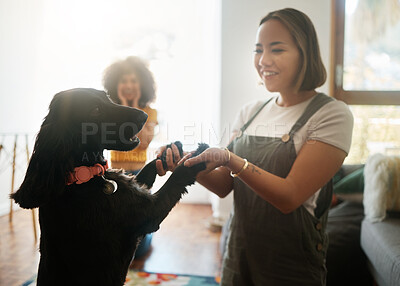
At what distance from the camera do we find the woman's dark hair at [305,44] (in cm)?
104

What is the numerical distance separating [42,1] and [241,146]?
3597 millimetres

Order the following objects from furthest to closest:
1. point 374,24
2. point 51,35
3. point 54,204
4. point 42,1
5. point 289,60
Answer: point 51,35 < point 42,1 < point 374,24 < point 289,60 < point 54,204

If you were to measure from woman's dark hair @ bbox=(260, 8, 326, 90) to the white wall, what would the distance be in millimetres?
1928

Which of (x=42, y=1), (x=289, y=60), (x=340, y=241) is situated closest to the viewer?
(x=289, y=60)

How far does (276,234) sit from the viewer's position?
104 centimetres

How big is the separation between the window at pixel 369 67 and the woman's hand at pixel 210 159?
2435mm

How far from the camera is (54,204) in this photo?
0.63m

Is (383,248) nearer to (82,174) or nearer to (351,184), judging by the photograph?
(351,184)

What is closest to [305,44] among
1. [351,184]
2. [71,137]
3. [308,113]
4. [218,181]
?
[308,113]

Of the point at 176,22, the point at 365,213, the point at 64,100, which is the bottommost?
the point at 365,213

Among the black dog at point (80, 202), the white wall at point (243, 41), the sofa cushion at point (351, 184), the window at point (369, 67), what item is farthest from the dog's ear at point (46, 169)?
the window at point (369, 67)

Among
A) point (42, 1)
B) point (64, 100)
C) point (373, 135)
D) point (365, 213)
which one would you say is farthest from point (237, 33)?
point (64, 100)

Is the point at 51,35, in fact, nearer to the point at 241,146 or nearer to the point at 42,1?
the point at 42,1

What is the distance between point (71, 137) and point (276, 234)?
715 mm
